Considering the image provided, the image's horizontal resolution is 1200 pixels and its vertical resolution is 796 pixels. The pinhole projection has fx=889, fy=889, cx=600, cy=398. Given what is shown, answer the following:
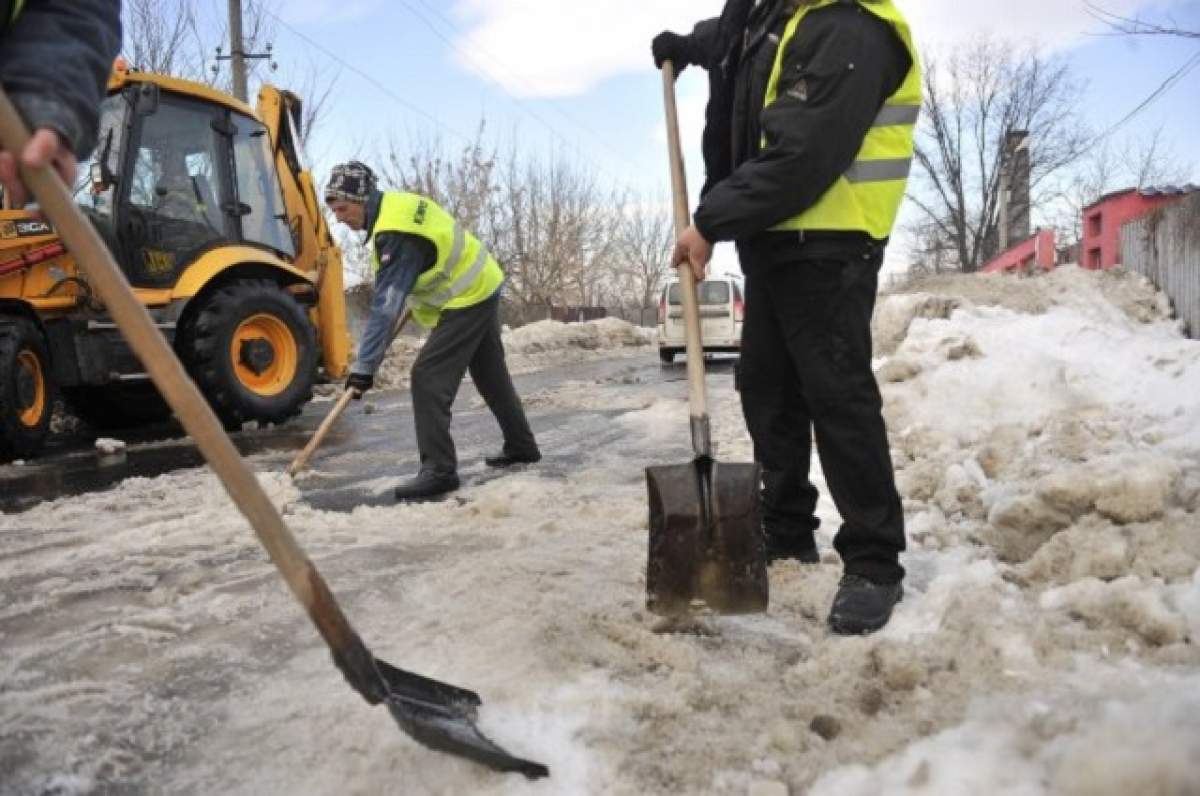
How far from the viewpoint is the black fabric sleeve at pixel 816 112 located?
2.23 metres

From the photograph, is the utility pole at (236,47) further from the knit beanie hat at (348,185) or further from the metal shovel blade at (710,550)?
the metal shovel blade at (710,550)

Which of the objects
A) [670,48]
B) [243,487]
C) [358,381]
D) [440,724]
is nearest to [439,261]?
[358,381]

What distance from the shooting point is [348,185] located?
4488mm

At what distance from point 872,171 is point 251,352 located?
599 centimetres

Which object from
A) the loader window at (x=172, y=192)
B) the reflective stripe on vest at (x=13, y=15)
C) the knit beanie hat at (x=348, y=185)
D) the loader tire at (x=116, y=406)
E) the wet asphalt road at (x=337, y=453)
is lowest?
the wet asphalt road at (x=337, y=453)

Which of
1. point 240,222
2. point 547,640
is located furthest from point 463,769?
point 240,222

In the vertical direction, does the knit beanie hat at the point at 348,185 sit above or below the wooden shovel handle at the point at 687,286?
above

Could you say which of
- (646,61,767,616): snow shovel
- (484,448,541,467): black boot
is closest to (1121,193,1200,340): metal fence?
(484,448,541,467): black boot

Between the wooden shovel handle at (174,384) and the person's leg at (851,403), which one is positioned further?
the person's leg at (851,403)

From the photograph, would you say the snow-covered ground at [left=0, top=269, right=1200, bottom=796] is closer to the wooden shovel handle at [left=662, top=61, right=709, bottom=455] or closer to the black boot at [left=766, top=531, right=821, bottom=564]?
the black boot at [left=766, top=531, right=821, bottom=564]

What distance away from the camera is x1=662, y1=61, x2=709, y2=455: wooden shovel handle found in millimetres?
2650

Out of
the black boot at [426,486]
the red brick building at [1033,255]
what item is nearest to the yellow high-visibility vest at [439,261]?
the black boot at [426,486]

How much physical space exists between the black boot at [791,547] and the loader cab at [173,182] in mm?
5648

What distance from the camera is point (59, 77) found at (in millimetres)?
1598
